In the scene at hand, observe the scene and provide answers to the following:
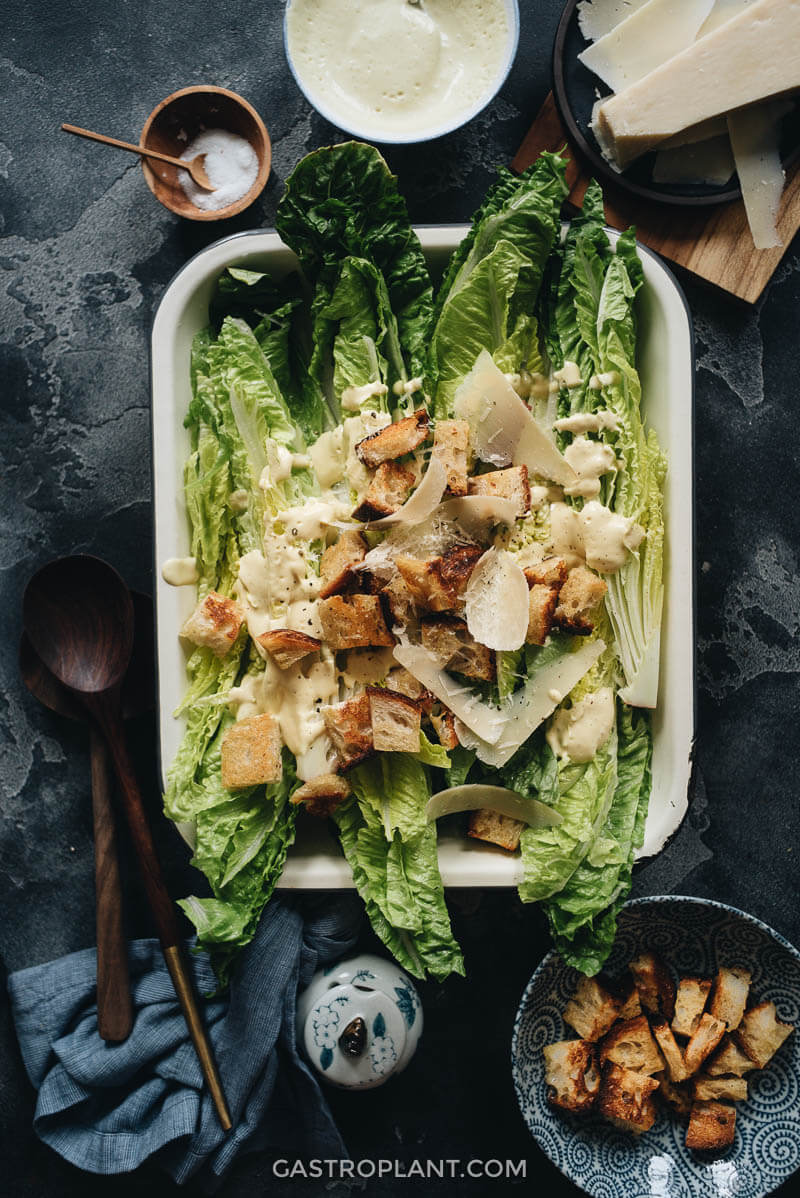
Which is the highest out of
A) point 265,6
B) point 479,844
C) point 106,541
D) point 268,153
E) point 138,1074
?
point 265,6

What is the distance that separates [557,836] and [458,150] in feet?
5.22

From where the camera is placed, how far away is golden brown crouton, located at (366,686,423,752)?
1856 millimetres

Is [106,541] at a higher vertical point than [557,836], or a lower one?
higher

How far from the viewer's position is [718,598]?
2344 mm

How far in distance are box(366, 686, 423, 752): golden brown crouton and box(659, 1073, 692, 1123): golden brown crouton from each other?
100cm

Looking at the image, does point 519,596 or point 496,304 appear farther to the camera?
point 496,304

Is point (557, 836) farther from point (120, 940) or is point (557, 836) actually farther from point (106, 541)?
point (106, 541)

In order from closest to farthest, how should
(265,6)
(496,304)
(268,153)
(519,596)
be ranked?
(519,596), (496,304), (268,153), (265,6)

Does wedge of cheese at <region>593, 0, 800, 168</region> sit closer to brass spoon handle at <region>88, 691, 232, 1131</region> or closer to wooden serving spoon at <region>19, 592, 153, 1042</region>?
wooden serving spoon at <region>19, 592, 153, 1042</region>

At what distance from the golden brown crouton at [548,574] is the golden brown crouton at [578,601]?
24 mm

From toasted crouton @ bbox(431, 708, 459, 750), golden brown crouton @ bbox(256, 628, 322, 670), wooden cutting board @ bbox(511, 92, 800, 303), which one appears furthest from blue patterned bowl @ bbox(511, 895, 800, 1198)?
wooden cutting board @ bbox(511, 92, 800, 303)

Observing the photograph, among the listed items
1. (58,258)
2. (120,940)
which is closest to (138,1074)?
(120,940)

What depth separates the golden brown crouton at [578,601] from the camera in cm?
191

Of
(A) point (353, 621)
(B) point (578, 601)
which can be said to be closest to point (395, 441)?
(A) point (353, 621)
